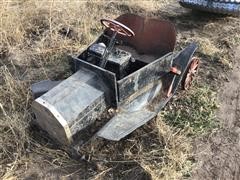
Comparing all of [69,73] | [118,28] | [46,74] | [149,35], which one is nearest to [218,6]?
[149,35]

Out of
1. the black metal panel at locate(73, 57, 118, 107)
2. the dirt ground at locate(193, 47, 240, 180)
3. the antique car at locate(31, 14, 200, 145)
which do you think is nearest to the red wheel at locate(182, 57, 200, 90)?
the antique car at locate(31, 14, 200, 145)

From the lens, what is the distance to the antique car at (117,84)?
348 cm

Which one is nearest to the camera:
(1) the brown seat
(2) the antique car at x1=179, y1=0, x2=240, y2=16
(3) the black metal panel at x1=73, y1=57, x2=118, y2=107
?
(3) the black metal panel at x1=73, y1=57, x2=118, y2=107

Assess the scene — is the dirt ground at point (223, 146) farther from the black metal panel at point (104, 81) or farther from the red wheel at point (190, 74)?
the black metal panel at point (104, 81)

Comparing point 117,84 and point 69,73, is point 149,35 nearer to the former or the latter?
point 117,84

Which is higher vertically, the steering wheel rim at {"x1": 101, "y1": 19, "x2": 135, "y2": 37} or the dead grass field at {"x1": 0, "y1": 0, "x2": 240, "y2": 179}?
the steering wheel rim at {"x1": 101, "y1": 19, "x2": 135, "y2": 37}

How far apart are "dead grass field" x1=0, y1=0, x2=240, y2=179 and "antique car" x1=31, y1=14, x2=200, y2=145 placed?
27 centimetres

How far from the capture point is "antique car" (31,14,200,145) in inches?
137

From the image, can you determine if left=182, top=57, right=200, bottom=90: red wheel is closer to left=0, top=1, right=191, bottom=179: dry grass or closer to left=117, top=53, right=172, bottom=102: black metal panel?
left=117, top=53, right=172, bottom=102: black metal panel

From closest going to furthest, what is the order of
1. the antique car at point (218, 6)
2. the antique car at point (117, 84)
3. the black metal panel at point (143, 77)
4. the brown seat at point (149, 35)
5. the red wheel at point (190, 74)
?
the antique car at point (117, 84)
the black metal panel at point (143, 77)
the brown seat at point (149, 35)
the red wheel at point (190, 74)
the antique car at point (218, 6)

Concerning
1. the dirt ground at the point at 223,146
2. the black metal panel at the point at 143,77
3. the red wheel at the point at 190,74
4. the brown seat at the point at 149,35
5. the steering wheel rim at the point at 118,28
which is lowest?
the dirt ground at the point at 223,146

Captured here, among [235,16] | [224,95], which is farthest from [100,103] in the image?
[235,16]

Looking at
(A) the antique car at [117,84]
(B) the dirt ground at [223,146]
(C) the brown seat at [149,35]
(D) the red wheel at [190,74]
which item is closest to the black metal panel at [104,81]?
(A) the antique car at [117,84]

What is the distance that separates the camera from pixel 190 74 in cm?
467
